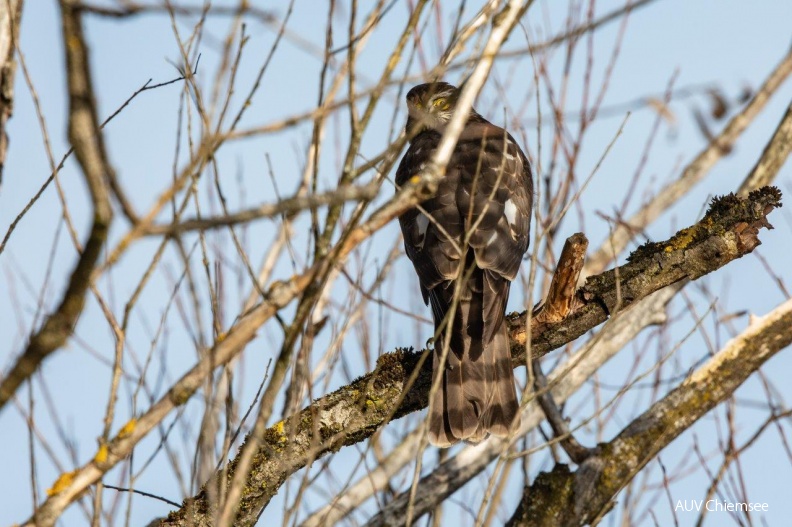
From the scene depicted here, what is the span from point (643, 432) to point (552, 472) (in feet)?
1.71

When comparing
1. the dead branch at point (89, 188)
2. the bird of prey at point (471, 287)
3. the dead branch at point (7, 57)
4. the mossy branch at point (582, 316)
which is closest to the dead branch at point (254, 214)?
the dead branch at point (89, 188)

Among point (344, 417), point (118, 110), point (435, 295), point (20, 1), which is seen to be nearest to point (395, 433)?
point (435, 295)

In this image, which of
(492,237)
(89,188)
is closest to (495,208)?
(492,237)

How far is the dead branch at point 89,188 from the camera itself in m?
1.81

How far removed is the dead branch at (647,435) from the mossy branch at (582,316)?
2.05ft

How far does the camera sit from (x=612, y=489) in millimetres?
4586

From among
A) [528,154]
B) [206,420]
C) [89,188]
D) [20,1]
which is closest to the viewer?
[89,188]

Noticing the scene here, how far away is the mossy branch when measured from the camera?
4.16 m

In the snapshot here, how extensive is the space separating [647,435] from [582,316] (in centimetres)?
78

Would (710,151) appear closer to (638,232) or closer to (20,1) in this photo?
(638,232)

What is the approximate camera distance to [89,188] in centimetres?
187

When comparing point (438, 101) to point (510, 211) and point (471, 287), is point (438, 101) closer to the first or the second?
point (510, 211)

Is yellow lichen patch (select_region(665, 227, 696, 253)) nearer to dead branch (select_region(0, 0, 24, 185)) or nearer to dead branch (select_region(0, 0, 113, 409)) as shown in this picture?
dead branch (select_region(0, 0, 24, 185))

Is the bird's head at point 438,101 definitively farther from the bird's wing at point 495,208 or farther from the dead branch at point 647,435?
the dead branch at point 647,435
